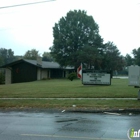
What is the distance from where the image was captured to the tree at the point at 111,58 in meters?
66.2

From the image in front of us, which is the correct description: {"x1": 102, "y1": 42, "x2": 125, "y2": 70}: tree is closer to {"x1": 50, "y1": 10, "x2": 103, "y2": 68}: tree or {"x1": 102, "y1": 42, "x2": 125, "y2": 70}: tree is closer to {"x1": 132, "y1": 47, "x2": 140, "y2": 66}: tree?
→ {"x1": 50, "y1": 10, "x2": 103, "y2": 68}: tree

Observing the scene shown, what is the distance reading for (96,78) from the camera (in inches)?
1014

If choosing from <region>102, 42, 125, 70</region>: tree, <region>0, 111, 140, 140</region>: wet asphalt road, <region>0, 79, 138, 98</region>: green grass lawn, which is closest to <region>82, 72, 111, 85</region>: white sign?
<region>0, 79, 138, 98</region>: green grass lawn

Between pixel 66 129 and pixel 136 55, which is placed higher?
pixel 136 55

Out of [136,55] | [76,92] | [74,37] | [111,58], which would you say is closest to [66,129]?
[76,92]

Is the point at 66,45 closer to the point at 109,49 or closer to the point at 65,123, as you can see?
the point at 109,49

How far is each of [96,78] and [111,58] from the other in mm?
44578

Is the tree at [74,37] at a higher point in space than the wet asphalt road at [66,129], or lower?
higher

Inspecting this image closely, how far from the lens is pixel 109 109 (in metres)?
12.7

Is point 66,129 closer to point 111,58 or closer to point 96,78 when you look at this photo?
point 96,78

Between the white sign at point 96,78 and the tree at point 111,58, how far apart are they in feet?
128

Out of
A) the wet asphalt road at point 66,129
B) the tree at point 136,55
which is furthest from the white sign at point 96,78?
the tree at point 136,55

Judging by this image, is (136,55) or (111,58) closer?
(111,58)

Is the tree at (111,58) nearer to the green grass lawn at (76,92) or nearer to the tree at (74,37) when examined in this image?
the tree at (74,37)
